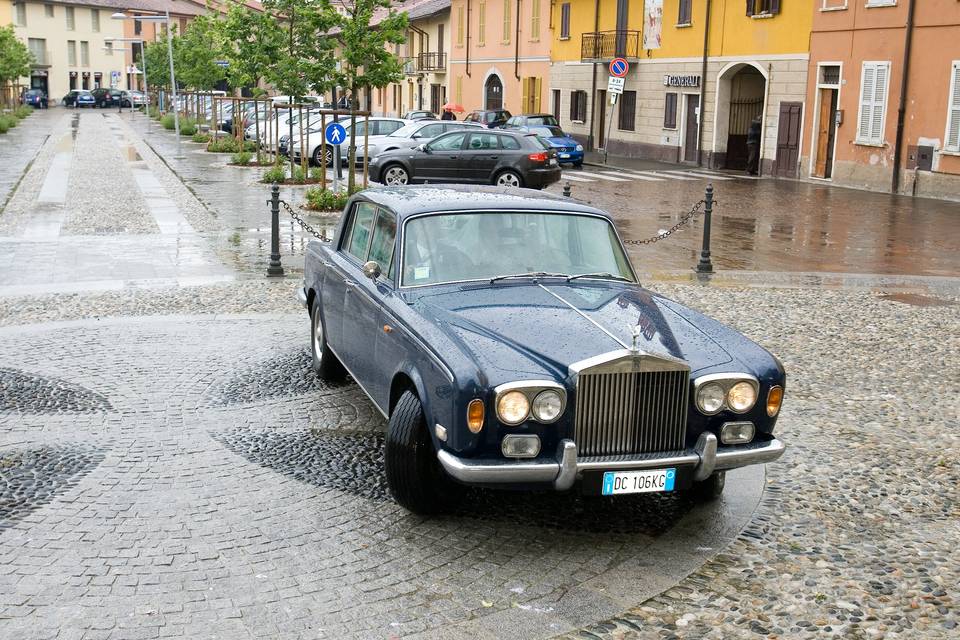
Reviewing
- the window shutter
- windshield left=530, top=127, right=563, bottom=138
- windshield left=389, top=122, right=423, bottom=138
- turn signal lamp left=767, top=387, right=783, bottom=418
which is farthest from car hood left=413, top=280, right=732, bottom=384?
windshield left=530, top=127, right=563, bottom=138

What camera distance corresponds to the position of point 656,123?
39.5m

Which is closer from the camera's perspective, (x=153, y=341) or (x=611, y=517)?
(x=611, y=517)

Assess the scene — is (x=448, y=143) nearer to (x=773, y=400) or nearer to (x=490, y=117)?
(x=490, y=117)

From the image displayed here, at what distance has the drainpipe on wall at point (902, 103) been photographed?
27.0 metres

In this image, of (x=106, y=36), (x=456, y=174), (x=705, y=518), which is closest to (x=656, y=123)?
(x=456, y=174)

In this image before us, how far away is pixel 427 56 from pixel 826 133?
3558cm

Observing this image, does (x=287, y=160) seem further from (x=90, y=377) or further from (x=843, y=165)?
(x=90, y=377)

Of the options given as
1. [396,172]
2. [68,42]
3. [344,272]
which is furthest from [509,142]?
[68,42]

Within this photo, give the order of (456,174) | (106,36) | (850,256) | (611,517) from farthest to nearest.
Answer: (106,36), (456,174), (850,256), (611,517)

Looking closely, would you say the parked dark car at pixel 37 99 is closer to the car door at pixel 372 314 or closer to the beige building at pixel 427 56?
the beige building at pixel 427 56

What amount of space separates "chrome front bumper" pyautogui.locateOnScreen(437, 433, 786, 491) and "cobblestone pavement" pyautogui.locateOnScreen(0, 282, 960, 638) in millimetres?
448

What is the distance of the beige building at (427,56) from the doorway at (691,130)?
23.9 metres

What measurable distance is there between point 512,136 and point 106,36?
3684 inches

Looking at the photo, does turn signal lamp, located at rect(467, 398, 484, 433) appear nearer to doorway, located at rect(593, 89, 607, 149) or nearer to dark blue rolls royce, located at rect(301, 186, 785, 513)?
dark blue rolls royce, located at rect(301, 186, 785, 513)
